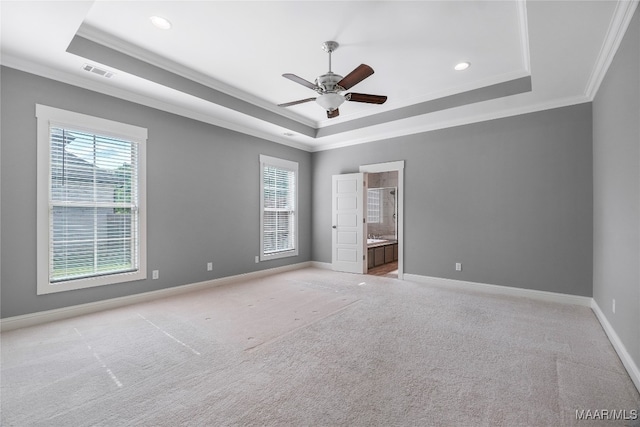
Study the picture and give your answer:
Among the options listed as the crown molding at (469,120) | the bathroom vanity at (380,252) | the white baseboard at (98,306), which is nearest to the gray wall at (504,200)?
the crown molding at (469,120)

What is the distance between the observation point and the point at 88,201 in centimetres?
354

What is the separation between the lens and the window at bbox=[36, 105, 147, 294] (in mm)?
3219

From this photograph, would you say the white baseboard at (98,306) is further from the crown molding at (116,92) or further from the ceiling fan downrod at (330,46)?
the ceiling fan downrod at (330,46)

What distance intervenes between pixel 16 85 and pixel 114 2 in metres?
1.53

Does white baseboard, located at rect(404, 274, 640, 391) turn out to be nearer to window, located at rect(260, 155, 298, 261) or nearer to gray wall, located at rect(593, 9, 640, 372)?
gray wall, located at rect(593, 9, 640, 372)

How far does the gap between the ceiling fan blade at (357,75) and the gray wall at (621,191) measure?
1.93 metres

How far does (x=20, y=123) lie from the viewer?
120 inches

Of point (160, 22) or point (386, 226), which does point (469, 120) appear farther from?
point (386, 226)

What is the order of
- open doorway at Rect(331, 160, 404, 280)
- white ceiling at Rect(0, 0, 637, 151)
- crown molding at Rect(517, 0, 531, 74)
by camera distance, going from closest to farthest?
1. crown molding at Rect(517, 0, 531, 74)
2. white ceiling at Rect(0, 0, 637, 151)
3. open doorway at Rect(331, 160, 404, 280)

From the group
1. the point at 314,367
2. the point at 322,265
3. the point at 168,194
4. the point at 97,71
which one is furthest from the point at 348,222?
the point at 97,71

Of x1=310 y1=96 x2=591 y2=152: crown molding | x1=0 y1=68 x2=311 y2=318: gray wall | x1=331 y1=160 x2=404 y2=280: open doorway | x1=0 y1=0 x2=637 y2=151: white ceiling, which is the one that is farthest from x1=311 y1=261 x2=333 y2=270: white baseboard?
x1=0 y1=0 x2=637 y2=151: white ceiling

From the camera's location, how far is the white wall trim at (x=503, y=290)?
153 inches

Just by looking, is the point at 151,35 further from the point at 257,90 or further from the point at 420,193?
the point at 420,193

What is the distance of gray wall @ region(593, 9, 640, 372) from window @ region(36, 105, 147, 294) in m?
5.07
